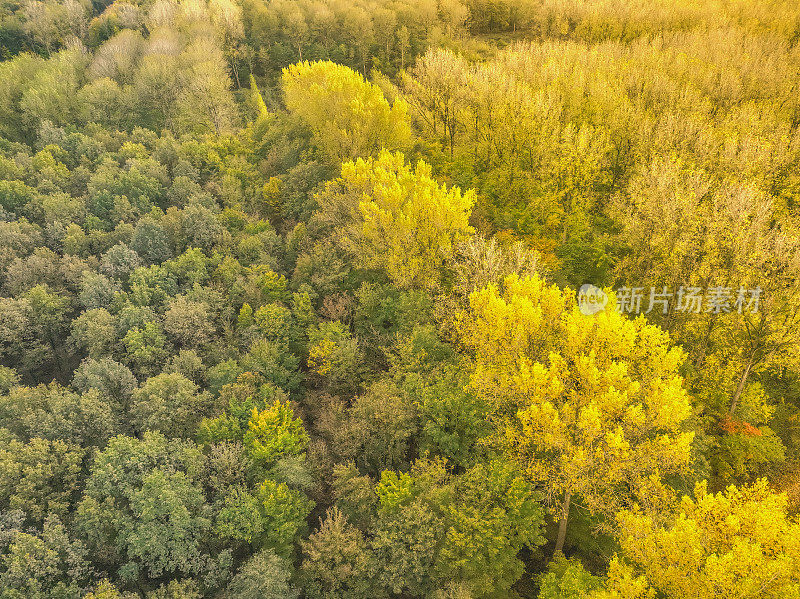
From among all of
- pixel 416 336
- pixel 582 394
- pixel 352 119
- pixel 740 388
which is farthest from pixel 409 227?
pixel 740 388

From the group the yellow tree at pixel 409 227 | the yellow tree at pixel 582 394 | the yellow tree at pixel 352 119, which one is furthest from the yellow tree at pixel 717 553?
the yellow tree at pixel 352 119

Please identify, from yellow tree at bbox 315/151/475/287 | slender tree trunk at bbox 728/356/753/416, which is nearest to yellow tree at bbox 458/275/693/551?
slender tree trunk at bbox 728/356/753/416

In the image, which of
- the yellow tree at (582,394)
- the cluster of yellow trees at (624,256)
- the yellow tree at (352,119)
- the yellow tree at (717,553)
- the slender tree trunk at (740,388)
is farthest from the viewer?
the yellow tree at (352,119)

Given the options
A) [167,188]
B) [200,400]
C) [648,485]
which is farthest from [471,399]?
[167,188]

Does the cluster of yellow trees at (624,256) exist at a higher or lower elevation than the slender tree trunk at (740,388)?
higher

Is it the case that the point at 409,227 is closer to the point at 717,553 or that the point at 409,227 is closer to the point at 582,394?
the point at 582,394

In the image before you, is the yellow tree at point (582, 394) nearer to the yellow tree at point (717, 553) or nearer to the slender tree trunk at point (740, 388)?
the yellow tree at point (717, 553)
